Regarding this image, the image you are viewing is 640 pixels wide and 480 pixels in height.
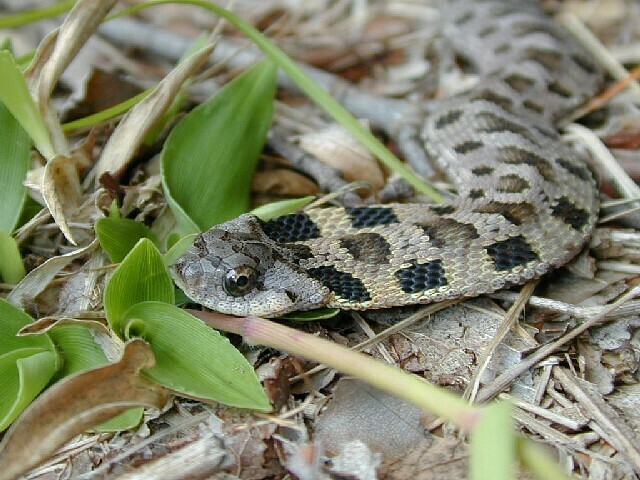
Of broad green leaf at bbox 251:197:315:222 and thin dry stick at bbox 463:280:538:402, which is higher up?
broad green leaf at bbox 251:197:315:222

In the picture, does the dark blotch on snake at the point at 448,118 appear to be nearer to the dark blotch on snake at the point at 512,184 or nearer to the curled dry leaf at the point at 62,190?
the dark blotch on snake at the point at 512,184

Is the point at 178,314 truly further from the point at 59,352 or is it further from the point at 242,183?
the point at 242,183

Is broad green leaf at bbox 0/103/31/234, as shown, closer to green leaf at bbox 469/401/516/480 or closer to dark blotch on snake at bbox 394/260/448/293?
dark blotch on snake at bbox 394/260/448/293

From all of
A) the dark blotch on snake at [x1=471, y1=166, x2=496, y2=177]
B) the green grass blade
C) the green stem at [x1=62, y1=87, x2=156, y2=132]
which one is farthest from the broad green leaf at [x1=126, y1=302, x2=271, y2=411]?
the dark blotch on snake at [x1=471, y1=166, x2=496, y2=177]

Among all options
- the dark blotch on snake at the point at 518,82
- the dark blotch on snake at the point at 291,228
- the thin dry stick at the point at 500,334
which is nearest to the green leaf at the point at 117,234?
the dark blotch on snake at the point at 291,228

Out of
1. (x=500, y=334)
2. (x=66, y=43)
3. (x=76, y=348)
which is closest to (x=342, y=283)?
(x=500, y=334)

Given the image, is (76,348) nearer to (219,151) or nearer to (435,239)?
(219,151)
